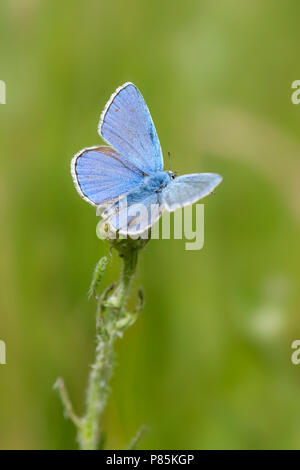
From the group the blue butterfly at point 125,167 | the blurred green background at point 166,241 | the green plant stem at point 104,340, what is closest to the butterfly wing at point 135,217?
the blue butterfly at point 125,167

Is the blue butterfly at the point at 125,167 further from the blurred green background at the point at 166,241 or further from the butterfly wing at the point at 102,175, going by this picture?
the blurred green background at the point at 166,241

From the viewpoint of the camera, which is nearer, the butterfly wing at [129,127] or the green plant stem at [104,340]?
the green plant stem at [104,340]

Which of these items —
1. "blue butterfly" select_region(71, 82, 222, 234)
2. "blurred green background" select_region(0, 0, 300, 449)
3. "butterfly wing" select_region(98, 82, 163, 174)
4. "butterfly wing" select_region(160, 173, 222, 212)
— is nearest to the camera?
"butterfly wing" select_region(160, 173, 222, 212)

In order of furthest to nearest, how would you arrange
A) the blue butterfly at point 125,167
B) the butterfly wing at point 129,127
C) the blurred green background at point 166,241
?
the blurred green background at point 166,241
the butterfly wing at point 129,127
the blue butterfly at point 125,167

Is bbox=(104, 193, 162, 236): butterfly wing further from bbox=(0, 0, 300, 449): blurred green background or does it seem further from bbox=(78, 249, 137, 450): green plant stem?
bbox=(0, 0, 300, 449): blurred green background

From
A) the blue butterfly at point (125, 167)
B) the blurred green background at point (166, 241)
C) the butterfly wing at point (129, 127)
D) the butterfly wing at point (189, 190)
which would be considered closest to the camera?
the butterfly wing at point (189, 190)

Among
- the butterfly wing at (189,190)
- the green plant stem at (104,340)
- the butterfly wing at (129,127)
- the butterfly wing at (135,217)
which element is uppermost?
the butterfly wing at (129,127)

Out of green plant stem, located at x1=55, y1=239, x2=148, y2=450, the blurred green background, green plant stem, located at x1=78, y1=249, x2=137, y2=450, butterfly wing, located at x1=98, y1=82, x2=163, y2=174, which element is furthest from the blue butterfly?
the blurred green background
